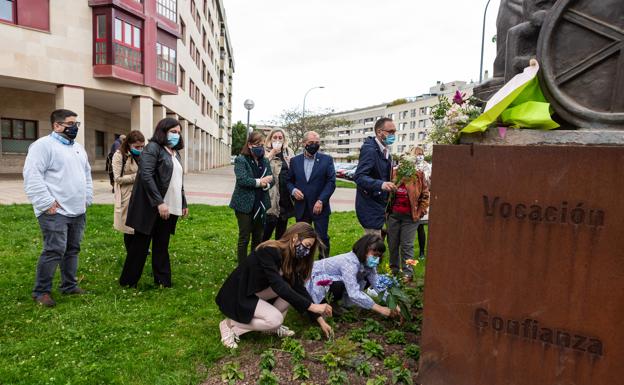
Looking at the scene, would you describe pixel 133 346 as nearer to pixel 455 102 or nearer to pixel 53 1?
pixel 455 102

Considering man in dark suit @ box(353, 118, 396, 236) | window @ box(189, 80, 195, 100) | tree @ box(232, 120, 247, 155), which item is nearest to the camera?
man in dark suit @ box(353, 118, 396, 236)

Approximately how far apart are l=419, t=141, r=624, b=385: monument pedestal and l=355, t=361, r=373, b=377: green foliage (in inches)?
14.5

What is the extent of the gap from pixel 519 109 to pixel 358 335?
210 centimetres

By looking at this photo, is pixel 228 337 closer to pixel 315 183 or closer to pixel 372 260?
pixel 372 260

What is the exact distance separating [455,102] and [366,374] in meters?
2.02

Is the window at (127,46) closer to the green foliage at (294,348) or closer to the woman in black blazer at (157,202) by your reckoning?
the woman in black blazer at (157,202)

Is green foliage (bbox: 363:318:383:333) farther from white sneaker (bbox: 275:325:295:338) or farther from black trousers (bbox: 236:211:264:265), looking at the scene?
black trousers (bbox: 236:211:264:265)

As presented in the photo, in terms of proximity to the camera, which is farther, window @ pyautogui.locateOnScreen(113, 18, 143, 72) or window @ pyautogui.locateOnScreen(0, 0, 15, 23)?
window @ pyautogui.locateOnScreen(113, 18, 143, 72)

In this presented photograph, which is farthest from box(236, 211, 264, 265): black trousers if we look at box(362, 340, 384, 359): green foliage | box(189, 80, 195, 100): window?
box(189, 80, 195, 100): window

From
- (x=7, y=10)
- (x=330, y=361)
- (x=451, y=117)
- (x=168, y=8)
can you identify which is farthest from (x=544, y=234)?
(x=168, y=8)

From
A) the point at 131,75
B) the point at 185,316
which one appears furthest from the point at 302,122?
the point at 185,316

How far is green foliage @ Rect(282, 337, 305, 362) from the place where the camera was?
327 centimetres

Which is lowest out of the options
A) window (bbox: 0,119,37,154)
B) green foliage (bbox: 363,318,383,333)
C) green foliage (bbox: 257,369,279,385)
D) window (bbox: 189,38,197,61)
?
green foliage (bbox: 257,369,279,385)

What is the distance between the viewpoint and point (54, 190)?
172 inches
